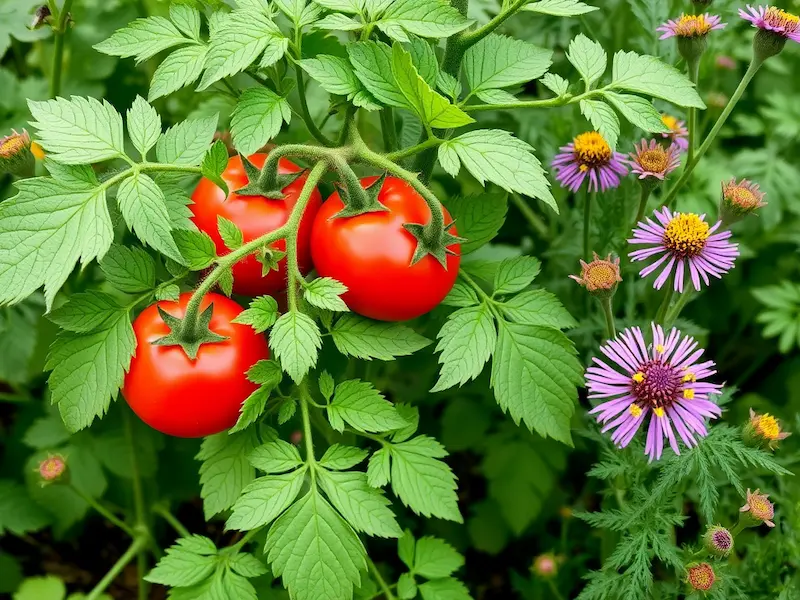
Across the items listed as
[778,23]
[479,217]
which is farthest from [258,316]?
[778,23]

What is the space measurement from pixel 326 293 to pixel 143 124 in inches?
13.3

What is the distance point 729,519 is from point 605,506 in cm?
38

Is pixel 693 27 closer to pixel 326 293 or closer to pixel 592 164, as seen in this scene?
pixel 592 164

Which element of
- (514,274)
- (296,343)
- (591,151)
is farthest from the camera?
(591,151)

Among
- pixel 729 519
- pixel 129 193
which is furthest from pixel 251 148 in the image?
pixel 729 519

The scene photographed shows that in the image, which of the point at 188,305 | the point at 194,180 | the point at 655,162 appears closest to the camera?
the point at 188,305

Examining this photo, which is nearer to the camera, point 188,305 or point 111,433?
point 188,305

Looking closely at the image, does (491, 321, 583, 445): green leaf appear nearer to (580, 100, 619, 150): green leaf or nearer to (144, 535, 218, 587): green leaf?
(580, 100, 619, 150): green leaf

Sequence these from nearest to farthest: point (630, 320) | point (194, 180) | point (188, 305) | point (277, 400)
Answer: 1. point (188, 305)
2. point (277, 400)
3. point (630, 320)
4. point (194, 180)

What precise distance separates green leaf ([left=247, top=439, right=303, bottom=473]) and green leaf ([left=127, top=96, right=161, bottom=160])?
0.40 m

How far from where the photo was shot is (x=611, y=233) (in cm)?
121

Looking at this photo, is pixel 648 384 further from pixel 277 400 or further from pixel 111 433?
pixel 111 433

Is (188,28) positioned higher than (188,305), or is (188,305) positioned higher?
(188,28)

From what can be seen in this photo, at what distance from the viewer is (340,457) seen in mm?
909
